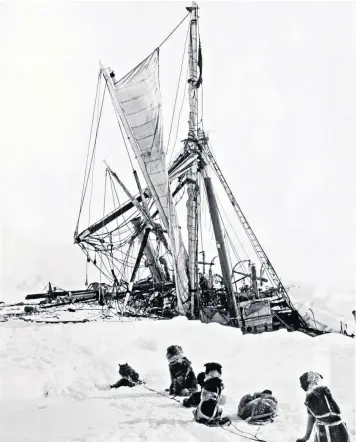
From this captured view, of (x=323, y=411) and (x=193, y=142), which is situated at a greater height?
(x=193, y=142)

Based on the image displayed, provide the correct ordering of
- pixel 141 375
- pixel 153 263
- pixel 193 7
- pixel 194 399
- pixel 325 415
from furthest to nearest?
pixel 153 263 → pixel 193 7 → pixel 141 375 → pixel 194 399 → pixel 325 415

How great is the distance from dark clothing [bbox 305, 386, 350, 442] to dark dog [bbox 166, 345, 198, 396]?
5.16ft

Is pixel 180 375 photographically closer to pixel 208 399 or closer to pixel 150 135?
pixel 208 399

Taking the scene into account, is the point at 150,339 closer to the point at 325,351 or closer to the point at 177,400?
the point at 177,400

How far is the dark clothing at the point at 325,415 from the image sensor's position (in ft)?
14.2

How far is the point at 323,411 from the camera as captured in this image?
171 inches

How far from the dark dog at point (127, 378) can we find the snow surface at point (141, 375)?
0.09m

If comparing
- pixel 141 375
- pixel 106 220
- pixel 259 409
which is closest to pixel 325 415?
pixel 259 409

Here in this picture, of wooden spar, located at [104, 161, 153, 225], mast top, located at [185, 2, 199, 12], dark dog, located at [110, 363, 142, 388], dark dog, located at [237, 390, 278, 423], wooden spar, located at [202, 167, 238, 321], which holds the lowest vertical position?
dark dog, located at [237, 390, 278, 423]

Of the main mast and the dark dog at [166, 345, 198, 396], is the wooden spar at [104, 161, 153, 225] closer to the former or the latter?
the main mast

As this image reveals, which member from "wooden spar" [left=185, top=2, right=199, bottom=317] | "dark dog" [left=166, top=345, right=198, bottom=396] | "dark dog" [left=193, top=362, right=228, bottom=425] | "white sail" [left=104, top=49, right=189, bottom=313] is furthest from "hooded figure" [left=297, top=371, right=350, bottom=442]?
"white sail" [left=104, top=49, right=189, bottom=313]

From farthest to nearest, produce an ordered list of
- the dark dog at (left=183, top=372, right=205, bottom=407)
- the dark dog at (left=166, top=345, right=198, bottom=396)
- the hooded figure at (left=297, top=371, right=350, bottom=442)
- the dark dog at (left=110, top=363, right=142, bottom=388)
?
1. the dark dog at (left=110, top=363, right=142, bottom=388)
2. the dark dog at (left=166, top=345, right=198, bottom=396)
3. the dark dog at (left=183, top=372, right=205, bottom=407)
4. the hooded figure at (left=297, top=371, right=350, bottom=442)

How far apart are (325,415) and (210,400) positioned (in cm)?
118

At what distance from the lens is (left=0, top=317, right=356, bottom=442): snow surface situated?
5113 millimetres
